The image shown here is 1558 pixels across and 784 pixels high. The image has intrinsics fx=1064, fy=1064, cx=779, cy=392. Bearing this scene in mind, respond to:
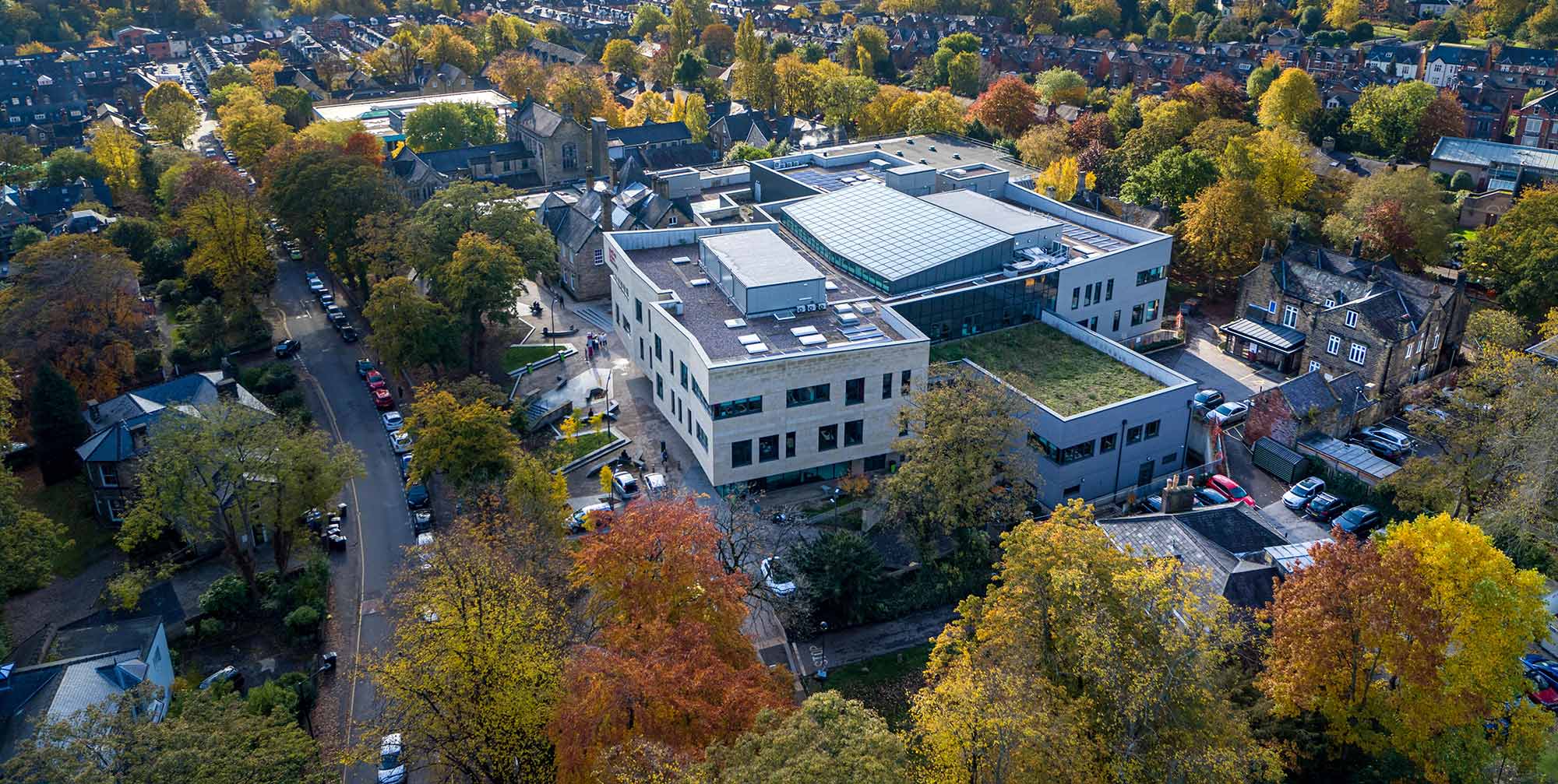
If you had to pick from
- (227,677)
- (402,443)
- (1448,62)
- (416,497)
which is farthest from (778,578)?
(1448,62)

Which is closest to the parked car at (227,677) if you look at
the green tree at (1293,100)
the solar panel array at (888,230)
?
the solar panel array at (888,230)

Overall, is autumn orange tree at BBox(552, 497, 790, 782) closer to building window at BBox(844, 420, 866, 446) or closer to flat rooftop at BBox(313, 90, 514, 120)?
building window at BBox(844, 420, 866, 446)

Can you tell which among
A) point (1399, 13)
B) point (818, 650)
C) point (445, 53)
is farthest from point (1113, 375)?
point (1399, 13)

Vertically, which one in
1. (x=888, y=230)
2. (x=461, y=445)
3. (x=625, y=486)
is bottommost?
(x=625, y=486)

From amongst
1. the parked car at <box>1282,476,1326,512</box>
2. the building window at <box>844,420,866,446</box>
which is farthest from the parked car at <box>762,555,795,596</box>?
the parked car at <box>1282,476,1326,512</box>

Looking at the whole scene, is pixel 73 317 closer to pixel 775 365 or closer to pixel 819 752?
pixel 775 365

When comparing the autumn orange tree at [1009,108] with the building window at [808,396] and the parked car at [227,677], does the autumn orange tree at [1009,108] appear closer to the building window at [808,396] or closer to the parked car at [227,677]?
the building window at [808,396]
